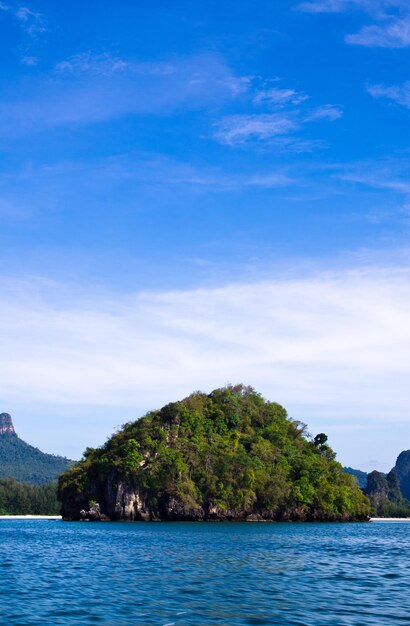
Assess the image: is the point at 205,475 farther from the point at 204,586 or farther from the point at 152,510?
the point at 204,586

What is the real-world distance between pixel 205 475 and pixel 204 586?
9750cm

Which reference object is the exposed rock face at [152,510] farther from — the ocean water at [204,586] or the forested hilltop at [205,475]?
the ocean water at [204,586]

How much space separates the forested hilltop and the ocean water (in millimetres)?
70578

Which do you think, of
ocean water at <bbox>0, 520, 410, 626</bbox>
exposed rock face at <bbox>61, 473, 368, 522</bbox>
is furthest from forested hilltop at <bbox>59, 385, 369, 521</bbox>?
ocean water at <bbox>0, 520, 410, 626</bbox>

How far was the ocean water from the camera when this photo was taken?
23.6 meters

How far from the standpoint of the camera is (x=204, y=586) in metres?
31.1

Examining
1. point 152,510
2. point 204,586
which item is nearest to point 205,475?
point 152,510

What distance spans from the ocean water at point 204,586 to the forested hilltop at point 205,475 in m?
70.6

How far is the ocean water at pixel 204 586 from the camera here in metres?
23.6

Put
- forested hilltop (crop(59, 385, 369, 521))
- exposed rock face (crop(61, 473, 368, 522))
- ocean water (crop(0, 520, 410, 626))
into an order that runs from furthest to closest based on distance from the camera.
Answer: forested hilltop (crop(59, 385, 369, 521))
exposed rock face (crop(61, 473, 368, 522))
ocean water (crop(0, 520, 410, 626))

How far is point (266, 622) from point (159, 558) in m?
24.4

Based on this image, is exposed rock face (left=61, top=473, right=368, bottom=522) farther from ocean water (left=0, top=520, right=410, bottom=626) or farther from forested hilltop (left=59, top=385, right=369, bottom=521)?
ocean water (left=0, top=520, right=410, bottom=626)

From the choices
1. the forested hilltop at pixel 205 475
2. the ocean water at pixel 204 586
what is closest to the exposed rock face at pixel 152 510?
Result: the forested hilltop at pixel 205 475

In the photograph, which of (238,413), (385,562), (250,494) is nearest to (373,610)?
(385,562)
